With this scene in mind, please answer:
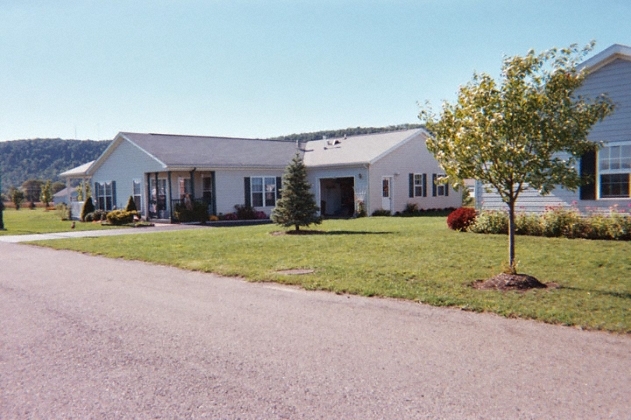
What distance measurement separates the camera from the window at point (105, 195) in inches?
1176

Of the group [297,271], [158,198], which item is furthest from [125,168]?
[297,271]

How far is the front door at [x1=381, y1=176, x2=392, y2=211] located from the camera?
2684 centimetres

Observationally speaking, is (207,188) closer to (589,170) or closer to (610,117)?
(589,170)

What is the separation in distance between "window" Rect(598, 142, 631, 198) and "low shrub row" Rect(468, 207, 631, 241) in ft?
2.21

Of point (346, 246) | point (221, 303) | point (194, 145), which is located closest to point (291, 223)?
point (346, 246)

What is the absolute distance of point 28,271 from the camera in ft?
34.6

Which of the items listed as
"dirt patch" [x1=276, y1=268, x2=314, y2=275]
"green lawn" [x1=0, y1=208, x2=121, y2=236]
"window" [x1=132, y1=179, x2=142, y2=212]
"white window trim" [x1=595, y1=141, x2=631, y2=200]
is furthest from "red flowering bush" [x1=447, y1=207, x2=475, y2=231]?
"window" [x1=132, y1=179, x2=142, y2=212]

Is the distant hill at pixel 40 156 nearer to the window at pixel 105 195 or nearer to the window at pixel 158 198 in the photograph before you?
the window at pixel 105 195

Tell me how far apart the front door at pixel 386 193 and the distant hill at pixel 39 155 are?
289 ft

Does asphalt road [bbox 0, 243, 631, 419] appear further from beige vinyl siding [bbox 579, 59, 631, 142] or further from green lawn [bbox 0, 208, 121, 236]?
green lawn [bbox 0, 208, 121, 236]

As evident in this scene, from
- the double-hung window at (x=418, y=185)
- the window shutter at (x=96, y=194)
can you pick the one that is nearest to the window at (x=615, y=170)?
the double-hung window at (x=418, y=185)

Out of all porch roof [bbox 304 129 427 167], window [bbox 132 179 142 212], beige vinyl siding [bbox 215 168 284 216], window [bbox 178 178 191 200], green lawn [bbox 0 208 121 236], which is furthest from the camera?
window [bbox 132 179 142 212]

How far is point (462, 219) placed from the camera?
50.1 ft

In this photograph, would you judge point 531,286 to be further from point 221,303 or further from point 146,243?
point 146,243
